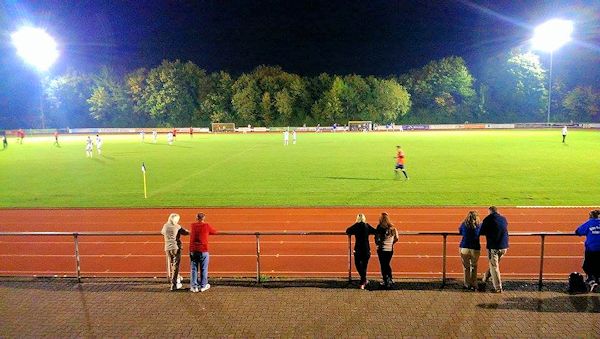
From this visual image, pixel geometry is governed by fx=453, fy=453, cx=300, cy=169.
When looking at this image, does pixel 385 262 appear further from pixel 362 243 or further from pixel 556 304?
pixel 556 304

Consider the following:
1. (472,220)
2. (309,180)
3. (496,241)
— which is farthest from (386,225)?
(309,180)

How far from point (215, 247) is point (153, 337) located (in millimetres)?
5100

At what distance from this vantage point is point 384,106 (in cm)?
8681

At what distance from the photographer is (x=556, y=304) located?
762cm

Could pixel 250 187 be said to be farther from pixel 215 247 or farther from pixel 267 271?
pixel 267 271

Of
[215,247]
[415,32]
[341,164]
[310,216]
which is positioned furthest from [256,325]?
[415,32]

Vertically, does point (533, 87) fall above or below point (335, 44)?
below

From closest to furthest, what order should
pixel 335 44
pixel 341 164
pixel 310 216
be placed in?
1. pixel 310 216
2. pixel 341 164
3. pixel 335 44

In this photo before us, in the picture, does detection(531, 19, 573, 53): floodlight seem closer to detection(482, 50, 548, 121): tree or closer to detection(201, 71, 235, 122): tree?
detection(482, 50, 548, 121): tree

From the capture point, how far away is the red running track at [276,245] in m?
10.4

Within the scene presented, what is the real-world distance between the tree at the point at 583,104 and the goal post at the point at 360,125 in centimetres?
3661

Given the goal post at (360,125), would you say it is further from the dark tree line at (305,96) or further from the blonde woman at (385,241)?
the blonde woman at (385,241)

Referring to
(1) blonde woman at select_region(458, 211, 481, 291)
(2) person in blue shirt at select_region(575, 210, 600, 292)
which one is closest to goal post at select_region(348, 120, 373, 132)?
(2) person in blue shirt at select_region(575, 210, 600, 292)

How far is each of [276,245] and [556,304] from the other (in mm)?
6667
